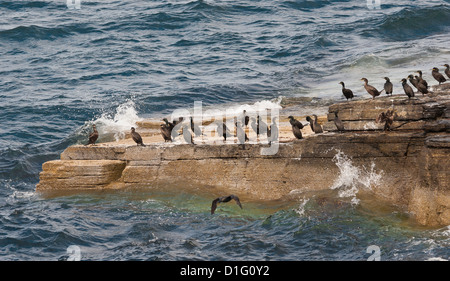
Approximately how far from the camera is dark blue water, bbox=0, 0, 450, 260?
13.6m

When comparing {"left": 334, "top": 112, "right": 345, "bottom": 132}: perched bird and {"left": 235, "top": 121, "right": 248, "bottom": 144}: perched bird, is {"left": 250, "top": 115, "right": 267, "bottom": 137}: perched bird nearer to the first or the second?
{"left": 235, "top": 121, "right": 248, "bottom": 144}: perched bird

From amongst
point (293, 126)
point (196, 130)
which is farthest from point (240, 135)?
point (196, 130)

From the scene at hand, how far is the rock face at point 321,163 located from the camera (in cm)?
1349

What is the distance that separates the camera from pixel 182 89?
2798 centimetres

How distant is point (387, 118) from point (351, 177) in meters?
1.61

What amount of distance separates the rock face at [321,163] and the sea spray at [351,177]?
3 centimetres

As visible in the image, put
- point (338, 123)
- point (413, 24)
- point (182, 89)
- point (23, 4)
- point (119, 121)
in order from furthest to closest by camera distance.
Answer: point (23, 4) → point (413, 24) → point (182, 89) → point (119, 121) → point (338, 123)

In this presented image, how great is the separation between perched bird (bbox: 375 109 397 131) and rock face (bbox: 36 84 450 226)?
156 millimetres

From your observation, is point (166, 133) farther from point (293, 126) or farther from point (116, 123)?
point (116, 123)

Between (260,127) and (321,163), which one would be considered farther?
(260,127)

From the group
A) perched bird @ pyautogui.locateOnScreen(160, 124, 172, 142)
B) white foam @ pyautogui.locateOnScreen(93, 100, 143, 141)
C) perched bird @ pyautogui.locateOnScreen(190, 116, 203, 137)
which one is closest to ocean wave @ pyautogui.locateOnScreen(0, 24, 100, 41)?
white foam @ pyautogui.locateOnScreen(93, 100, 143, 141)

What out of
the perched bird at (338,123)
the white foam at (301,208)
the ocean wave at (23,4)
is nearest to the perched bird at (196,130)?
the white foam at (301,208)
